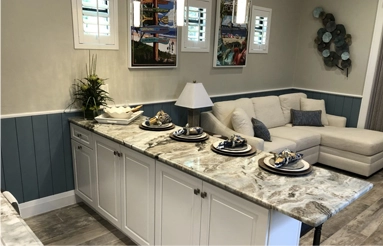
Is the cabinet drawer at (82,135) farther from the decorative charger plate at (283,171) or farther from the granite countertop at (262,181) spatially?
the decorative charger plate at (283,171)

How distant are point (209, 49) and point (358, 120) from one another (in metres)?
2.68

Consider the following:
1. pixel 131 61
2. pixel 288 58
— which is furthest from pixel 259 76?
pixel 131 61

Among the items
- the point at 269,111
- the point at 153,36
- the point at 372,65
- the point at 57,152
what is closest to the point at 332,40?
the point at 372,65

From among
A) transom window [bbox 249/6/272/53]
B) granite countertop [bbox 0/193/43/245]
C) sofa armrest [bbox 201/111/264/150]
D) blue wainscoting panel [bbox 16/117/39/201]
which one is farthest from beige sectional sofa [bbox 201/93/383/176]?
granite countertop [bbox 0/193/43/245]

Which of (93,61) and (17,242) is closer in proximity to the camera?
(17,242)

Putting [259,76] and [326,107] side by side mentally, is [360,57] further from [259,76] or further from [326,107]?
[259,76]

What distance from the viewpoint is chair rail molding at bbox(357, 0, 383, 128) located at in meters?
4.50

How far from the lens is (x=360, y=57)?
477 centimetres

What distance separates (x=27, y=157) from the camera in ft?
9.42

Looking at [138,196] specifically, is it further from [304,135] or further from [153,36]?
[304,135]

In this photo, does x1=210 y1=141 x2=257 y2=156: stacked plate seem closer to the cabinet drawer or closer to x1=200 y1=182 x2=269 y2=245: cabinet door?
x1=200 y1=182 x2=269 y2=245: cabinet door

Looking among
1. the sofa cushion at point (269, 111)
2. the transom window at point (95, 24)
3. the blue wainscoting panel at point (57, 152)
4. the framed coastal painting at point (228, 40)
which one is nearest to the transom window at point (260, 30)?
the framed coastal painting at point (228, 40)

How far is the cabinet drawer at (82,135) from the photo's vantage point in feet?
9.16

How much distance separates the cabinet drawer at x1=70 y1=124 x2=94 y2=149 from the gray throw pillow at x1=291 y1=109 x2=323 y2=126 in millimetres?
3204
